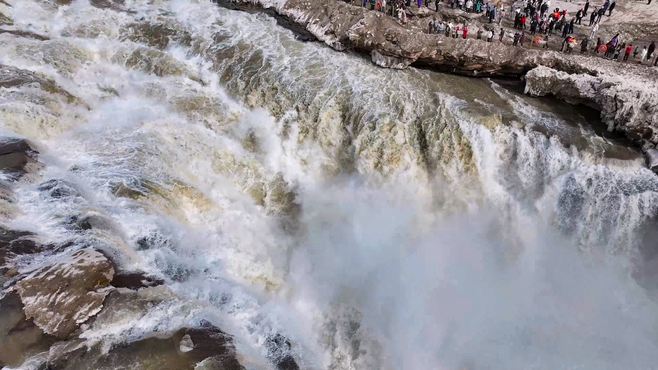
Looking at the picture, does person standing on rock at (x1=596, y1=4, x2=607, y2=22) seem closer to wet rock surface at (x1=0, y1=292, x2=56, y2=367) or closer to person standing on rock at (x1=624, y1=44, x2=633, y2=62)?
person standing on rock at (x1=624, y1=44, x2=633, y2=62)

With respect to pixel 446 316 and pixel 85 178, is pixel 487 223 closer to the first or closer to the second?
pixel 446 316

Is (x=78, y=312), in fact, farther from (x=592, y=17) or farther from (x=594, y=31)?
(x=592, y=17)

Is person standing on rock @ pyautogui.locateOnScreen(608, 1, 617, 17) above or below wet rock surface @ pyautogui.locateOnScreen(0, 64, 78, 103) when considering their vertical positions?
above

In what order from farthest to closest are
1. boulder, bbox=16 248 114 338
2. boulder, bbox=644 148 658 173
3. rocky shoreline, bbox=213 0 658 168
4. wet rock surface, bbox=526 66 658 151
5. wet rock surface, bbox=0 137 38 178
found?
rocky shoreline, bbox=213 0 658 168
wet rock surface, bbox=526 66 658 151
boulder, bbox=644 148 658 173
wet rock surface, bbox=0 137 38 178
boulder, bbox=16 248 114 338

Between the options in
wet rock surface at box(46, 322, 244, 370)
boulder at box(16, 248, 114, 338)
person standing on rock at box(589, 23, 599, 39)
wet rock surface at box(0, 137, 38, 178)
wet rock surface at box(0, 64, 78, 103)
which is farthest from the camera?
person standing on rock at box(589, 23, 599, 39)

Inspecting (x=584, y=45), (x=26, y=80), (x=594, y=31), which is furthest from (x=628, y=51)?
(x=26, y=80)

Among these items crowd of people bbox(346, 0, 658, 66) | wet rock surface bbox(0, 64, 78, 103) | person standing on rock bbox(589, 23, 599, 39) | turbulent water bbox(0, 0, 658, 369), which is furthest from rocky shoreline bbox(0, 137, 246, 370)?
→ person standing on rock bbox(589, 23, 599, 39)

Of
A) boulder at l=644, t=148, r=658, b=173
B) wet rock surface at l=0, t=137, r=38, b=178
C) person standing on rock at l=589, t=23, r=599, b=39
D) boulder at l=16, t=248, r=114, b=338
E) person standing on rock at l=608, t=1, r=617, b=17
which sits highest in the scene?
person standing on rock at l=608, t=1, r=617, b=17

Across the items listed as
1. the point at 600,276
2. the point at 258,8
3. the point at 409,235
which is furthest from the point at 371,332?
the point at 258,8

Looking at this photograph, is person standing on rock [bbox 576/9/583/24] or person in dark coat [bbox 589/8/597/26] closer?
person in dark coat [bbox 589/8/597/26]
